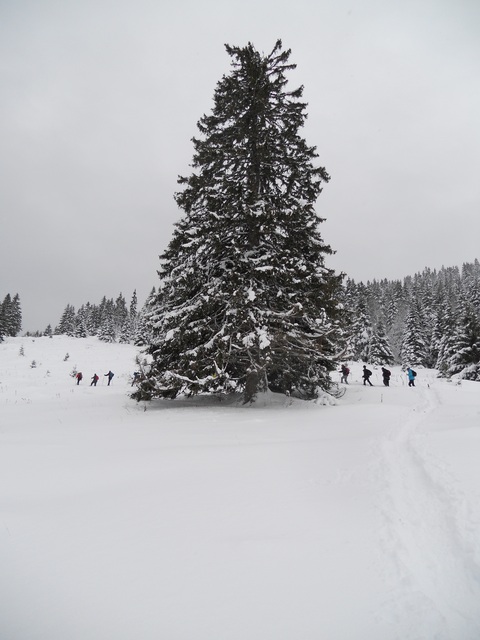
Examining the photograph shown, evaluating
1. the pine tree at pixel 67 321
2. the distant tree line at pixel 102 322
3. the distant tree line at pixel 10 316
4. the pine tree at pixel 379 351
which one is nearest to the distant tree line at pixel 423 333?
the pine tree at pixel 379 351

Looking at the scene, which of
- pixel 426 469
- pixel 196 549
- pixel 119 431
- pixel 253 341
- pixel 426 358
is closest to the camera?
pixel 196 549

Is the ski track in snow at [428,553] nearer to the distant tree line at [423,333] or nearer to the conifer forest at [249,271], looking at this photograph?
the conifer forest at [249,271]

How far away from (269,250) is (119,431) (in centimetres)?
714

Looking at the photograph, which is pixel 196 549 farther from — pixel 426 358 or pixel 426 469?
pixel 426 358

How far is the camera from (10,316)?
244 feet

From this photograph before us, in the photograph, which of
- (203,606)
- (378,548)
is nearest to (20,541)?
(203,606)

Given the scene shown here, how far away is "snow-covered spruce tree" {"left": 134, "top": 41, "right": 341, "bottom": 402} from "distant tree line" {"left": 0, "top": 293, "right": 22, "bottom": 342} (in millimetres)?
65209

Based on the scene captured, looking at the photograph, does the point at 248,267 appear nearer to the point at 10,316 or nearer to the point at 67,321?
the point at 10,316

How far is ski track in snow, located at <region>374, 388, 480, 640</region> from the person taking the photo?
2.19 meters

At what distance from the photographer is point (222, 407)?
418 inches

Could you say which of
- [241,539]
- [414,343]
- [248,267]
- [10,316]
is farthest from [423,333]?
[10,316]

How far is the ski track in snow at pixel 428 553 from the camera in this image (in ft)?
7.18

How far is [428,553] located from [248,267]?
8.72 metres

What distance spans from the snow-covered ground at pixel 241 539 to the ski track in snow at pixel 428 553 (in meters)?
0.01
